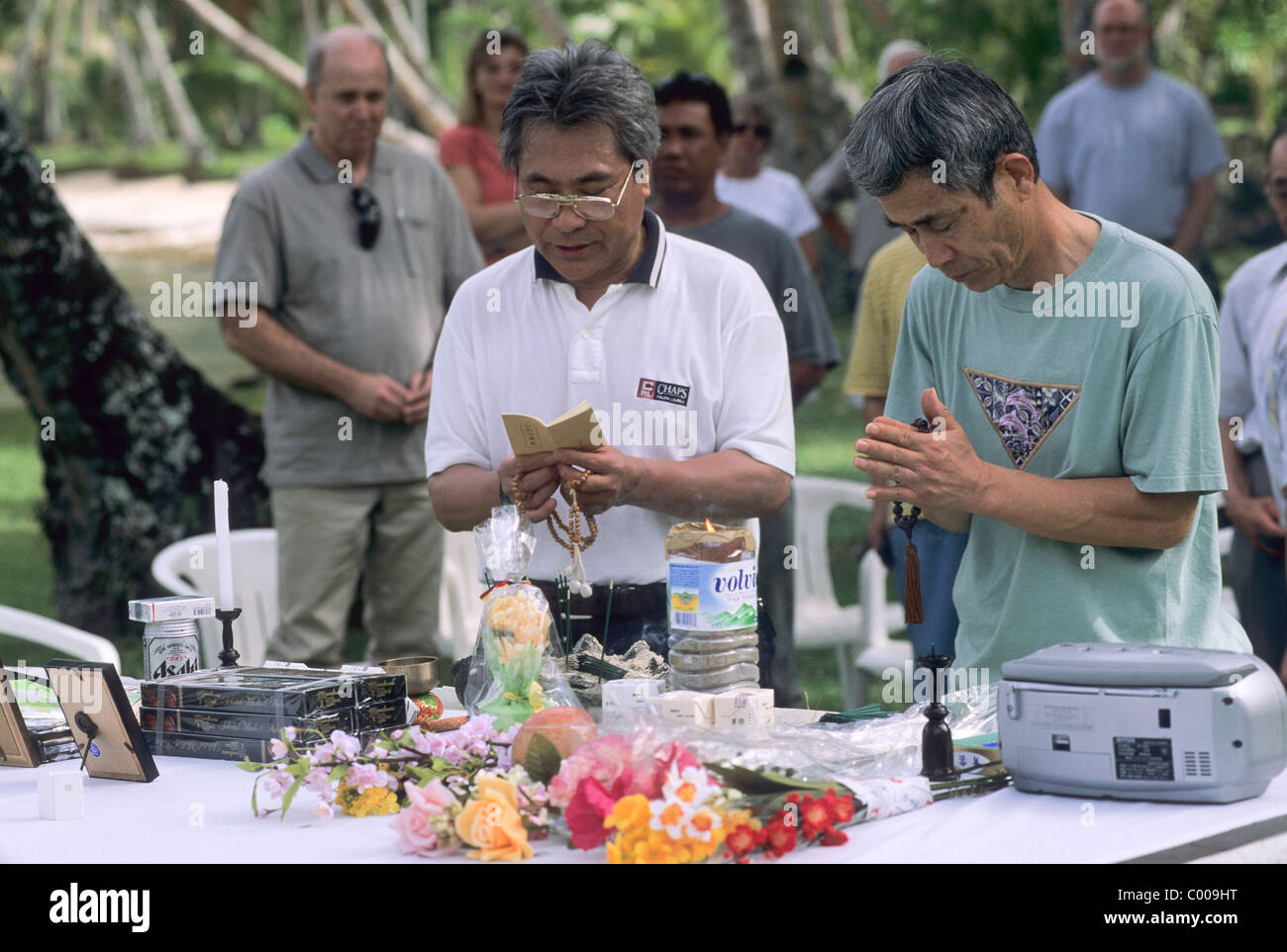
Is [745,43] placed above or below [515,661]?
above

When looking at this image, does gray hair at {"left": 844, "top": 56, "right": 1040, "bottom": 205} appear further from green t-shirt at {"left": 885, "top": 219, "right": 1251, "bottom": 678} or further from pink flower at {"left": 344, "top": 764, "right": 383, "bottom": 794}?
pink flower at {"left": 344, "top": 764, "right": 383, "bottom": 794}

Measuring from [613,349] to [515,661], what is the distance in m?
0.98

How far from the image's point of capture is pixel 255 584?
19.0ft

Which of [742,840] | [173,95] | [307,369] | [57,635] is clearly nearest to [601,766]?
[742,840]

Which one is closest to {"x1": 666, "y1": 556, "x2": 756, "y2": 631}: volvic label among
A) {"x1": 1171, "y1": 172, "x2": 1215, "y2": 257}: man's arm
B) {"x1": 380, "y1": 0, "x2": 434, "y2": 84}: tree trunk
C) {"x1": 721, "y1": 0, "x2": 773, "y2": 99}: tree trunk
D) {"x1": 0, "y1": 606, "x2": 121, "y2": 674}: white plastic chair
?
{"x1": 0, "y1": 606, "x2": 121, "y2": 674}: white plastic chair

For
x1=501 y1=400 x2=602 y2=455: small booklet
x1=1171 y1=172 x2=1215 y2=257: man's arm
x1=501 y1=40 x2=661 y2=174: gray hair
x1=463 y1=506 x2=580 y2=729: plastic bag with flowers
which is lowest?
x1=463 y1=506 x2=580 y2=729: plastic bag with flowers

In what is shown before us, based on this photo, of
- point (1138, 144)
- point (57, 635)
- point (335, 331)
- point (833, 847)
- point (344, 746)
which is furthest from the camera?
point (1138, 144)

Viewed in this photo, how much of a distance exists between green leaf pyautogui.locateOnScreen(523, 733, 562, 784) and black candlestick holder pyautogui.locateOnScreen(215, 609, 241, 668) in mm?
894

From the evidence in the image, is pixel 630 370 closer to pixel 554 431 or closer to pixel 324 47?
pixel 554 431

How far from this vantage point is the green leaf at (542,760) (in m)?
2.25

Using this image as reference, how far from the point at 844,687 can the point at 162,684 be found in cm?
365

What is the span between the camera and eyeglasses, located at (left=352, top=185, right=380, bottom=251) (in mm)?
5391
